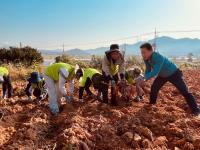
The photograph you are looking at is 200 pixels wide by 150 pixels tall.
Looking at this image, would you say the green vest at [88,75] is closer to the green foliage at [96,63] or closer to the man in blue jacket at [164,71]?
the man in blue jacket at [164,71]

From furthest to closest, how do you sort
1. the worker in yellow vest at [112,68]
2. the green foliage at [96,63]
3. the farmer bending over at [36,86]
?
the green foliage at [96,63]
the farmer bending over at [36,86]
the worker in yellow vest at [112,68]

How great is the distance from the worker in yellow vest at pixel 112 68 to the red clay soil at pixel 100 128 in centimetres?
38

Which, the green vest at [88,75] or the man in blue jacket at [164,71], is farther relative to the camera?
the green vest at [88,75]

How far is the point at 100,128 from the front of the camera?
19.2 ft

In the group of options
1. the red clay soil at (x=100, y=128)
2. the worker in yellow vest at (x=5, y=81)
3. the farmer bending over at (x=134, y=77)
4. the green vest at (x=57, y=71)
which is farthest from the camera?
the worker in yellow vest at (x=5, y=81)

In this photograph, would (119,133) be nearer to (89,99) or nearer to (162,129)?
(162,129)

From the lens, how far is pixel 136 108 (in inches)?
305

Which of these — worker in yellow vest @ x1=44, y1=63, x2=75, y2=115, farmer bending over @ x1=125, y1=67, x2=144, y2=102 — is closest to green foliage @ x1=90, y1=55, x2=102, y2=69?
farmer bending over @ x1=125, y1=67, x2=144, y2=102

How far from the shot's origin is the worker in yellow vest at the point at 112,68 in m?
7.72

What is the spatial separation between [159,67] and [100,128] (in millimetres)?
1792

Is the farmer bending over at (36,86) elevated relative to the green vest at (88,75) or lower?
lower

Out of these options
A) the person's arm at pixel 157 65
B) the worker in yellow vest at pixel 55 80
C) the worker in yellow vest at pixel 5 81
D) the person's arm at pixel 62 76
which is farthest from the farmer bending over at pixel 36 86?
the person's arm at pixel 157 65

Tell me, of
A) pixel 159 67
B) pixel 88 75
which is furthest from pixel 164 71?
pixel 88 75

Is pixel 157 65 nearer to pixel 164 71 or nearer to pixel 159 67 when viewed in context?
pixel 159 67
